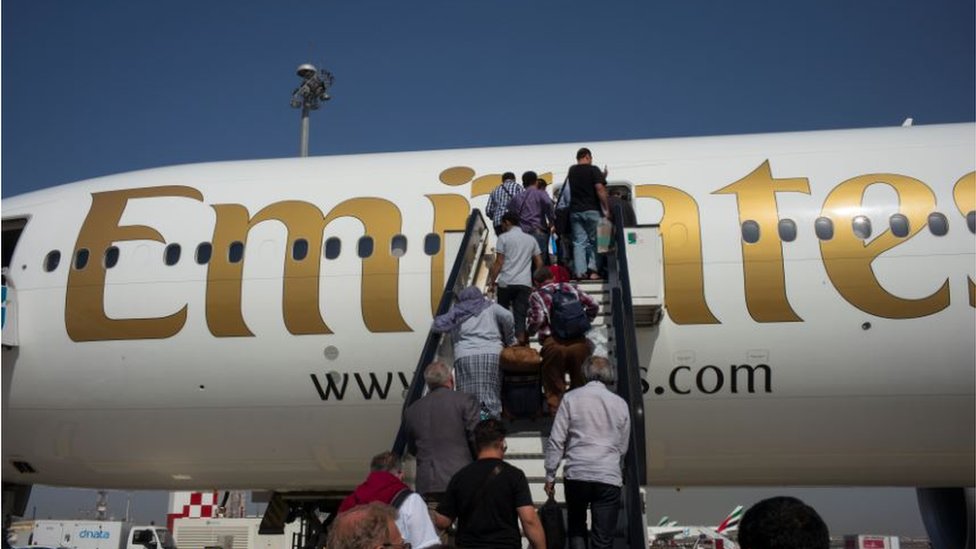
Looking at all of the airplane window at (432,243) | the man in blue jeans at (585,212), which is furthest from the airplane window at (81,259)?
the man in blue jeans at (585,212)

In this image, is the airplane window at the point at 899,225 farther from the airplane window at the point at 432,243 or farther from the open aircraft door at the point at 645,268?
the airplane window at the point at 432,243

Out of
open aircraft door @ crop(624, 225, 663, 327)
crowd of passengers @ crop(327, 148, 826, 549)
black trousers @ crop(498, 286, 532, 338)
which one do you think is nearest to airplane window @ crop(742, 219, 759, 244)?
open aircraft door @ crop(624, 225, 663, 327)

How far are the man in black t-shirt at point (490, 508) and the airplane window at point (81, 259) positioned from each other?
23.6ft

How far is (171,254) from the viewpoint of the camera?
10461 millimetres

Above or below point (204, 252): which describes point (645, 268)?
below

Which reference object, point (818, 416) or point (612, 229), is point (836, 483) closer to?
point (818, 416)

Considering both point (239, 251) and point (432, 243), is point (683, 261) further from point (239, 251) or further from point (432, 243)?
point (239, 251)

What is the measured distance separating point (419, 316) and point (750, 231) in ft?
11.4

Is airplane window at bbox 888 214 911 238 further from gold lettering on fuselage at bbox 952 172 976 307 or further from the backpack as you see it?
the backpack

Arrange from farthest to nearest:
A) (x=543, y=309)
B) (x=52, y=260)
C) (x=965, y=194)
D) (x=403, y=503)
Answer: (x=52, y=260) < (x=965, y=194) < (x=543, y=309) < (x=403, y=503)

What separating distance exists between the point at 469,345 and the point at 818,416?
4.27 m

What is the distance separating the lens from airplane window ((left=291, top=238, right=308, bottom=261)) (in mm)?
10164

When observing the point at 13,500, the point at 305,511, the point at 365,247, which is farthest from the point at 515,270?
the point at 13,500

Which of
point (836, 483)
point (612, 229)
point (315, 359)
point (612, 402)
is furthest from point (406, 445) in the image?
point (836, 483)
